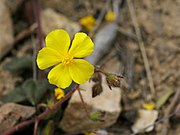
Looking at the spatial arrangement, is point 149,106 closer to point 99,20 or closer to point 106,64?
point 106,64

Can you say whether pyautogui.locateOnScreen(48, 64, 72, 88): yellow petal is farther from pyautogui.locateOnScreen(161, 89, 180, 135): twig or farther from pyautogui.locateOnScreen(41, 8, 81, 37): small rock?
pyautogui.locateOnScreen(41, 8, 81, 37): small rock

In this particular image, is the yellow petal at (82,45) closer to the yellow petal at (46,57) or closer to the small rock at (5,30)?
the yellow petal at (46,57)

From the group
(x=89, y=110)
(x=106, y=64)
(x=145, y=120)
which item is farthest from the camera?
(x=106, y=64)

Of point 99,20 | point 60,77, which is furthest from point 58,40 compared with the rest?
point 99,20

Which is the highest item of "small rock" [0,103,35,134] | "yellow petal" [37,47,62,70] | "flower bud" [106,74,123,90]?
"yellow petal" [37,47,62,70]

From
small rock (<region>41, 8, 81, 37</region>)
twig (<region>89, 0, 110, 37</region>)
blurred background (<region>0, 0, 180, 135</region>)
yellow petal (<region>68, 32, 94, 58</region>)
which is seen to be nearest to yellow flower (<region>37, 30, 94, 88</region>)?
yellow petal (<region>68, 32, 94, 58</region>)

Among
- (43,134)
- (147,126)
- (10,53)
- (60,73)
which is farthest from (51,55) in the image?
(10,53)
